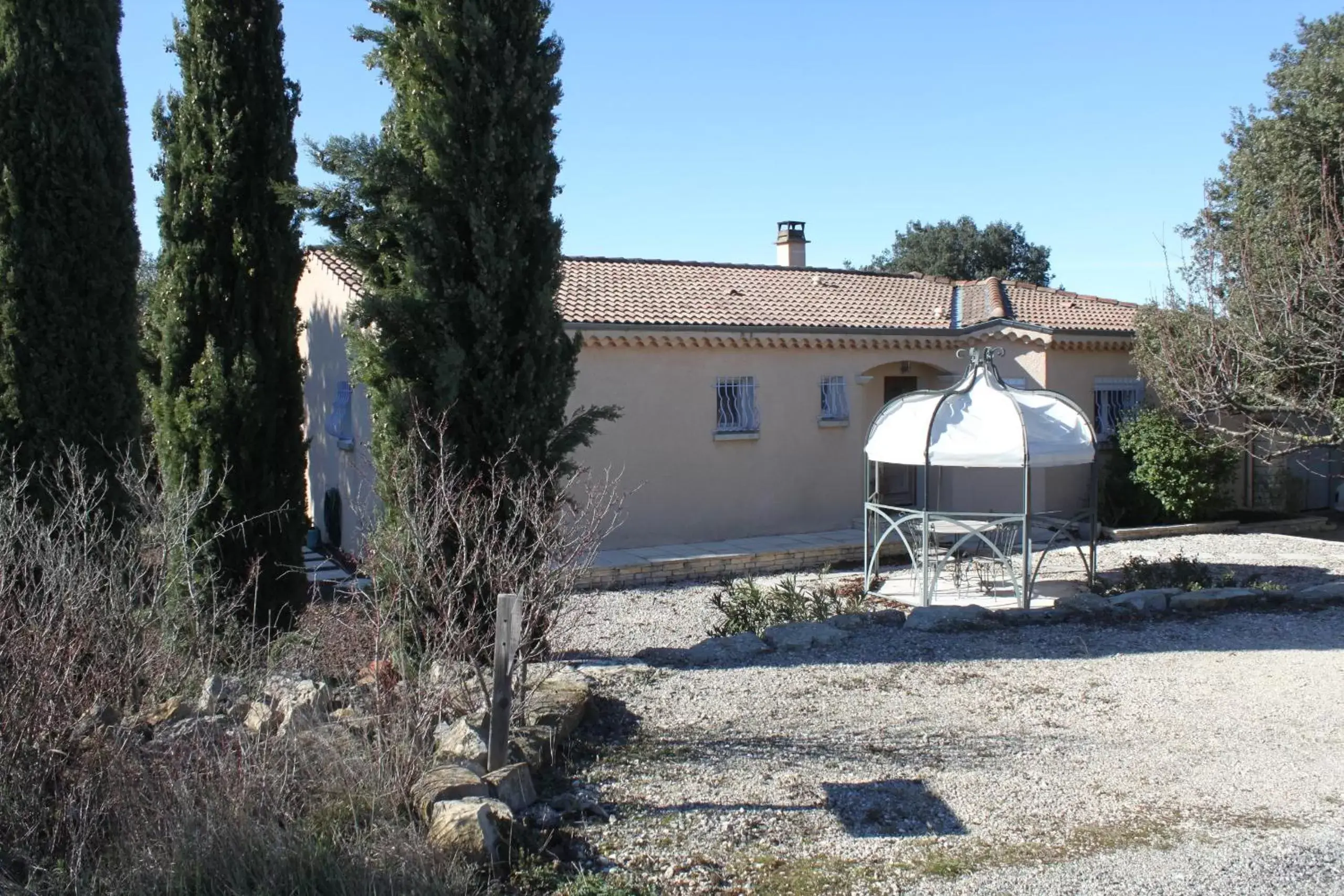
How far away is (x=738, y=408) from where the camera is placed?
52.3 feet

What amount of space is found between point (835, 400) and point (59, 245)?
11373 mm

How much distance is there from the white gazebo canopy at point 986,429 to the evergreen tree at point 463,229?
5.14 meters

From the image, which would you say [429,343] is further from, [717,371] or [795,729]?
[717,371]

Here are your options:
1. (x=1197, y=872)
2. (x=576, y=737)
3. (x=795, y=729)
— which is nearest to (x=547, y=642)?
(x=576, y=737)

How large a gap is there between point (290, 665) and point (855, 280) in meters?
15.8

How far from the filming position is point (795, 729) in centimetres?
648

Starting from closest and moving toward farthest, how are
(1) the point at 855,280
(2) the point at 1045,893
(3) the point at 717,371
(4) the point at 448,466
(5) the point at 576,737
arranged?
1. (2) the point at 1045,893
2. (5) the point at 576,737
3. (4) the point at 448,466
4. (3) the point at 717,371
5. (1) the point at 855,280

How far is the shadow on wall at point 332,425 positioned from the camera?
1485 cm

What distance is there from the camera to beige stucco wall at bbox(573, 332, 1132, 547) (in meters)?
14.9

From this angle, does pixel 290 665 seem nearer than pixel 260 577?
Yes

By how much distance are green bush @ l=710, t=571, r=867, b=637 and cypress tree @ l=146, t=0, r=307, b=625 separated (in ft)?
12.3

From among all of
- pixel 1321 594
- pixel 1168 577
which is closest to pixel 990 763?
pixel 1168 577

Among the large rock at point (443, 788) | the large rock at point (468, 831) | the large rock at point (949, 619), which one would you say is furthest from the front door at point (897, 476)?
the large rock at point (468, 831)

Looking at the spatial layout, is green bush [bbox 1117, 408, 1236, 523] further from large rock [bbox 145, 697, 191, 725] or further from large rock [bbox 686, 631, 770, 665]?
large rock [bbox 145, 697, 191, 725]
